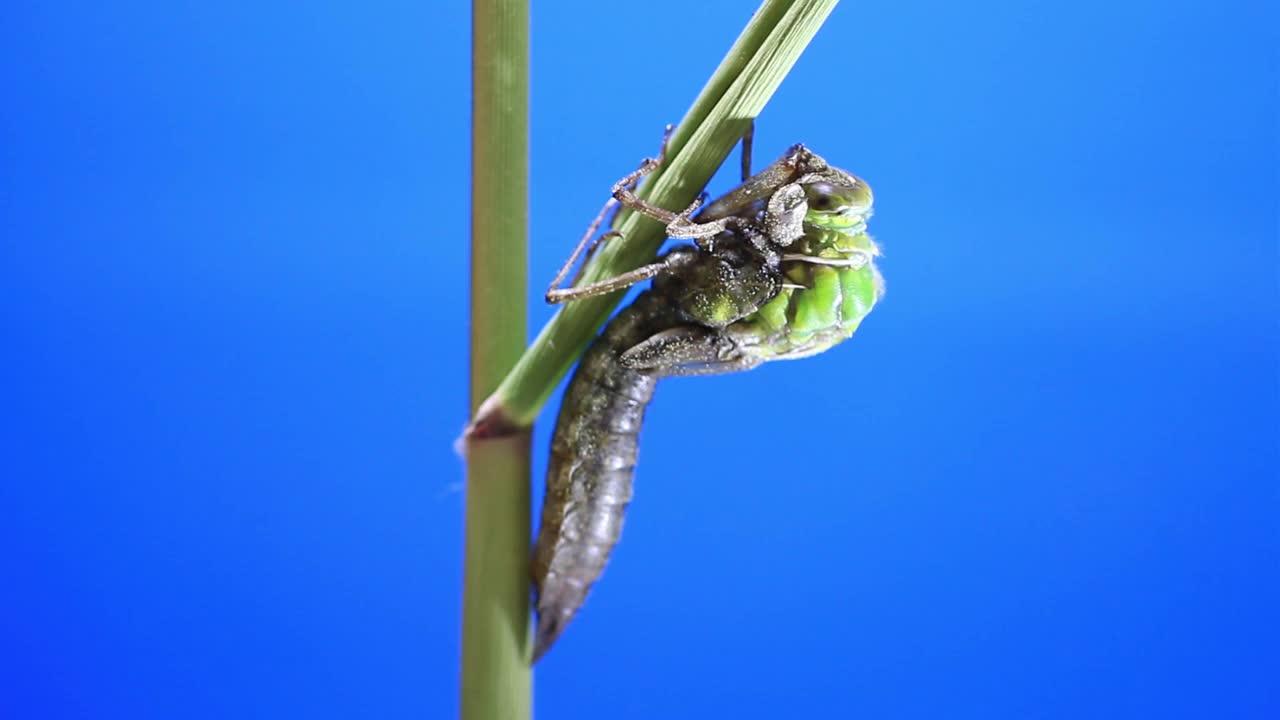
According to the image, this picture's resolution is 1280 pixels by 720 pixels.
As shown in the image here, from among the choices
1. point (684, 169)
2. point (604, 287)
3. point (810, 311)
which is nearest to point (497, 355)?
point (604, 287)

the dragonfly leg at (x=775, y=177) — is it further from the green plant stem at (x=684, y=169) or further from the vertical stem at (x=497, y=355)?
the vertical stem at (x=497, y=355)

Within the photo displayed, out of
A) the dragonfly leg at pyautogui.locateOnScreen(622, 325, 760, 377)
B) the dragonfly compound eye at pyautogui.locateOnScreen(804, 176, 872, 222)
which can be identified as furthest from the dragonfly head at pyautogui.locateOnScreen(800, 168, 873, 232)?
the dragonfly leg at pyautogui.locateOnScreen(622, 325, 760, 377)

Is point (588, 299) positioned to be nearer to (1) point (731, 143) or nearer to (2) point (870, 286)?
(1) point (731, 143)

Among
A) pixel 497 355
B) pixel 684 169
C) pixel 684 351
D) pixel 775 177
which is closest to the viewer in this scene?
pixel 684 169

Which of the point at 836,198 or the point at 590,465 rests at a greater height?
the point at 836,198

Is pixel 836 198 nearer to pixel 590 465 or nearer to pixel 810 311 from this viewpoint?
pixel 810 311

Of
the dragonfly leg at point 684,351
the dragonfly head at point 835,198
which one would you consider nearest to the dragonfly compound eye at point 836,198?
the dragonfly head at point 835,198
